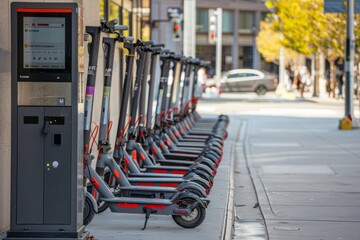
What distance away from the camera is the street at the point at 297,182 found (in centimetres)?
1108

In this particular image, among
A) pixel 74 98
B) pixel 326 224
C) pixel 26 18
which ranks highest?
pixel 26 18

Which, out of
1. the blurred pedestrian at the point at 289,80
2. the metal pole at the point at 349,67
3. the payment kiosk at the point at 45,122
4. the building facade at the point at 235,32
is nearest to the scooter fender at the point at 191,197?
the payment kiosk at the point at 45,122

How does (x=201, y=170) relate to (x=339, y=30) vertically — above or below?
below

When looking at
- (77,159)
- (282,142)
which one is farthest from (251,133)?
(77,159)

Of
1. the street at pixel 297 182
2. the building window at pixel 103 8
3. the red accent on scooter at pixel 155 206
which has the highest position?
the building window at pixel 103 8

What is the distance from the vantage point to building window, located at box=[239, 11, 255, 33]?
99.8 m

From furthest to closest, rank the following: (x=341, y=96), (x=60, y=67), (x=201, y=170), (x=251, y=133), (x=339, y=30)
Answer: (x=341, y=96), (x=339, y=30), (x=251, y=133), (x=201, y=170), (x=60, y=67)

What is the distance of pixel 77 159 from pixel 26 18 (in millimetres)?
1223

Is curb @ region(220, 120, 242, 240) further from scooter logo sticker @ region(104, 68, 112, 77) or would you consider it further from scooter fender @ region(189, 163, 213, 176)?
scooter logo sticker @ region(104, 68, 112, 77)

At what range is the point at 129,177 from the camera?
38.3 feet

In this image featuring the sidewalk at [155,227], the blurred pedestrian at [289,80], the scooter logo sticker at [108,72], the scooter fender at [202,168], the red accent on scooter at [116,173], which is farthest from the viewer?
the blurred pedestrian at [289,80]

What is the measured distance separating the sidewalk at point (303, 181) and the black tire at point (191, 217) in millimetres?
812

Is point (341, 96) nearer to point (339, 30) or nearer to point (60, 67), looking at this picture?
point (339, 30)

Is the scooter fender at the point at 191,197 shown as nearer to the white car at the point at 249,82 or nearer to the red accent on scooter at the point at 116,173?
the red accent on scooter at the point at 116,173
